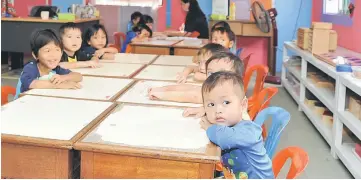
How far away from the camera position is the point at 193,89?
2.31 meters

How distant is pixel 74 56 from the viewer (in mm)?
3453

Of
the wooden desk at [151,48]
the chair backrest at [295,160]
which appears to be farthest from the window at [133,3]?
the chair backrest at [295,160]

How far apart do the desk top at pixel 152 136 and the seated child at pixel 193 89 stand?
10.7 inches

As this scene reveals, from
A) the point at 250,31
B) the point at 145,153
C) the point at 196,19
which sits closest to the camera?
the point at 145,153

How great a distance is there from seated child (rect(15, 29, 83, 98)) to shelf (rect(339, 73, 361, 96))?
6.18ft

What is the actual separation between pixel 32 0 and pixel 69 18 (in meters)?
2.33

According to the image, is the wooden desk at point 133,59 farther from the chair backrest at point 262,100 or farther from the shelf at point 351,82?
the shelf at point 351,82

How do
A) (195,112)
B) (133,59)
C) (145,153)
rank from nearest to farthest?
(145,153)
(195,112)
(133,59)

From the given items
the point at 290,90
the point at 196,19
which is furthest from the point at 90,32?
the point at 196,19

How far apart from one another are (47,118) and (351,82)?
228 centimetres

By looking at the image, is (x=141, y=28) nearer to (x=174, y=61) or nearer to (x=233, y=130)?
(x=174, y=61)

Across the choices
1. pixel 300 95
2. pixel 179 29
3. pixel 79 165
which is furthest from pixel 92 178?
pixel 179 29

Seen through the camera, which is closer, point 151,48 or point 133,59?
point 133,59

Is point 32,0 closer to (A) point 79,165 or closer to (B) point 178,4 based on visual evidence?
(B) point 178,4
